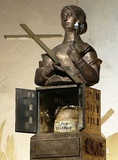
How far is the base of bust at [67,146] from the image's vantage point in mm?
2951

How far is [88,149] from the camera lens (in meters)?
2.98

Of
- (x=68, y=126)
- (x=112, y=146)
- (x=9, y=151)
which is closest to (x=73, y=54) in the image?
(x=68, y=126)

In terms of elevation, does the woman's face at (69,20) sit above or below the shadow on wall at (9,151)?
above

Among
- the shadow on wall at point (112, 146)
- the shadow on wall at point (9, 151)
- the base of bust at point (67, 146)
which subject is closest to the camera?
the base of bust at point (67, 146)

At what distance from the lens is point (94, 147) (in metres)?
3.01

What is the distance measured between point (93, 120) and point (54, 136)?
0.15 metres

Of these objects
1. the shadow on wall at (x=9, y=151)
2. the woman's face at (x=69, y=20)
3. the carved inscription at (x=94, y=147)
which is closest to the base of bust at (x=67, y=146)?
the carved inscription at (x=94, y=147)

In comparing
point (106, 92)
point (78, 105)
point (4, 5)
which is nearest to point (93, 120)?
point (78, 105)

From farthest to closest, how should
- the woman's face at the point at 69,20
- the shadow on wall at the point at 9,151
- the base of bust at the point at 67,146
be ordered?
the shadow on wall at the point at 9,151, the woman's face at the point at 69,20, the base of bust at the point at 67,146

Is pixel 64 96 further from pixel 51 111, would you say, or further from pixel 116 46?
pixel 116 46

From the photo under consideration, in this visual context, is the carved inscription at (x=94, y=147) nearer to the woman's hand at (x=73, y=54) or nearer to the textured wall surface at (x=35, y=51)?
the woman's hand at (x=73, y=54)

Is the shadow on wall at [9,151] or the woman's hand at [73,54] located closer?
the woman's hand at [73,54]

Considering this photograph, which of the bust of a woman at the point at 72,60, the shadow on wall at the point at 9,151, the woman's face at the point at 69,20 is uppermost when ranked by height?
the woman's face at the point at 69,20

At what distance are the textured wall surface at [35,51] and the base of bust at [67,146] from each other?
44 centimetres
